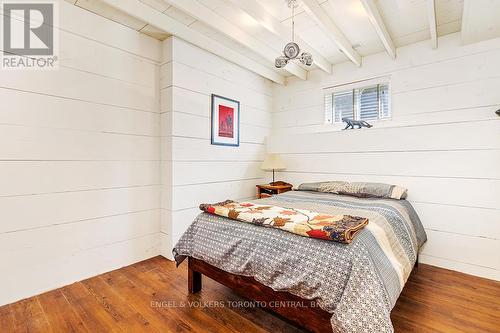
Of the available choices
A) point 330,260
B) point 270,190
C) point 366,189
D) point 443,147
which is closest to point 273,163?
point 270,190

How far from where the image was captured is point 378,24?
7.66ft

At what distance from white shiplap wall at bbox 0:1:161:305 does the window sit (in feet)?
7.92

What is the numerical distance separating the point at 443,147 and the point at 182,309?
9.53ft

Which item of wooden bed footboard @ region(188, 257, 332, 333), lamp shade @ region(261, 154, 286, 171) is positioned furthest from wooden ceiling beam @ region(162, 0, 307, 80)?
wooden bed footboard @ region(188, 257, 332, 333)

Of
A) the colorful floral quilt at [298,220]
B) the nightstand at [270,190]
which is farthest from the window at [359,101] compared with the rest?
the colorful floral quilt at [298,220]

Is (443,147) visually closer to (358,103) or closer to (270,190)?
(358,103)

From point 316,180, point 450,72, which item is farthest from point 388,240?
point 450,72

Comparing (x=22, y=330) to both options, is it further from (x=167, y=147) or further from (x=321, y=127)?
(x=321, y=127)

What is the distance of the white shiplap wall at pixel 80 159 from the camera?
193 cm

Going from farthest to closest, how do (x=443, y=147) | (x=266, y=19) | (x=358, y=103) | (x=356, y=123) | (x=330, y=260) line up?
1. (x=358, y=103)
2. (x=356, y=123)
3. (x=443, y=147)
4. (x=266, y=19)
5. (x=330, y=260)

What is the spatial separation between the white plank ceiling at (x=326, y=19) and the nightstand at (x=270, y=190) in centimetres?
175

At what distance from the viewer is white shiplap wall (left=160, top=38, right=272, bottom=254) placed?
8.88 feet

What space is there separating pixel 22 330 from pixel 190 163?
6.08 ft

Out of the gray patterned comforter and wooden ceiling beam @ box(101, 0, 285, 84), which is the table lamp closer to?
wooden ceiling beam @ box(101, 0, 285, 84)
